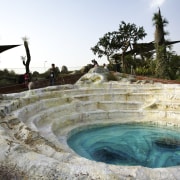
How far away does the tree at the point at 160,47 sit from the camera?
17.8 metres

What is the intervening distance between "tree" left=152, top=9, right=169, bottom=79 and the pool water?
7.81 m

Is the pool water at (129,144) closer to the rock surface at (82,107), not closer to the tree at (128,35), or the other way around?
the rock surface at (82,107)

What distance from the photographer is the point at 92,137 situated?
9.65 m

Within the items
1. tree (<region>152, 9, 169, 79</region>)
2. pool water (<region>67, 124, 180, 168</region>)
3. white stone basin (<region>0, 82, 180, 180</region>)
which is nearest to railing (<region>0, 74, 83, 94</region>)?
white stone basin (<region>0, 82, 180, 180</region>)

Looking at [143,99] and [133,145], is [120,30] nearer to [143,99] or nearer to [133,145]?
[143,99]

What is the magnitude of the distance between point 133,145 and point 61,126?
273 centimetres

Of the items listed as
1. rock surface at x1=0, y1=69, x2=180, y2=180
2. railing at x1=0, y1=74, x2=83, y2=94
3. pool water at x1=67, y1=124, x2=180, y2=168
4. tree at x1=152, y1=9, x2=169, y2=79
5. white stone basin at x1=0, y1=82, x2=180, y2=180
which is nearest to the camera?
white stone basin at x1=0, y1=82, x2=180, y2=180

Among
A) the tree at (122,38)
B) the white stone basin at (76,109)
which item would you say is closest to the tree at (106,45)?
the tree at (122,38)

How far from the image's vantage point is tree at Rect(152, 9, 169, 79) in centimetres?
1783

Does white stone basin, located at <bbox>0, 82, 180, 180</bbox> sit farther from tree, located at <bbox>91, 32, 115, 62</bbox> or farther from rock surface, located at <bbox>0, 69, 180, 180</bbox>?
tree, located at <bbox>91, 32, 115, 62</bbox>

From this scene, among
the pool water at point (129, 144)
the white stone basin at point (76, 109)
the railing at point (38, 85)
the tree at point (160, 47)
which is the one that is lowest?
the pool water at point (129, 144)

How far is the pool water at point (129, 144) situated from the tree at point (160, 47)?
7.81 m

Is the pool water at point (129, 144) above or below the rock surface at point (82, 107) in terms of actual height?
below

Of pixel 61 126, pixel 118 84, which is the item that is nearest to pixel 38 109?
pixel 61 126
